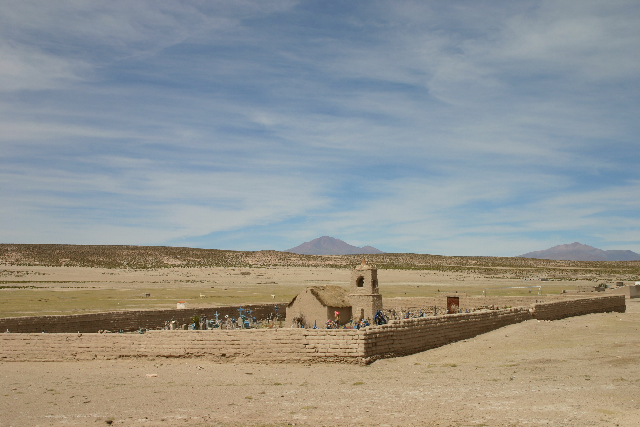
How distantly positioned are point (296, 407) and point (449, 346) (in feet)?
29.1

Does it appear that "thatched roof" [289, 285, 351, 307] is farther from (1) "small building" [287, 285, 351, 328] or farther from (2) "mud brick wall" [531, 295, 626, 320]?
(2) "mud brick wall" [531, 295, 626, 320]

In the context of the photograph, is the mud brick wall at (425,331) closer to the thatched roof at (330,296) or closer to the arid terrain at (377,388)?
the arid terrain at (377,388)

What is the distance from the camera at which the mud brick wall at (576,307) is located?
82.3 feet

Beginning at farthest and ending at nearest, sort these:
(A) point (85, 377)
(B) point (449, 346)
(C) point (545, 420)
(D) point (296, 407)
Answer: (B) point (449, 346) < (A) point (85, 377) < (D) point (296, 407) < (C) point (545, 420)

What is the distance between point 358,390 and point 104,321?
544 inches

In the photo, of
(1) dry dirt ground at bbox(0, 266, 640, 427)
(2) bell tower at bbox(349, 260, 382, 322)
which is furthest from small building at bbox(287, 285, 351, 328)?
(1) dry dirt ground at bbox(0, 266, 640, 427)

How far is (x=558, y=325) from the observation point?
22.8 meters

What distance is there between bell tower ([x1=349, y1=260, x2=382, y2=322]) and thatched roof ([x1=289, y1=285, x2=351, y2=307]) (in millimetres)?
484

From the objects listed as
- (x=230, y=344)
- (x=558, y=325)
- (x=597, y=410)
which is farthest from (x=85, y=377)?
(x=558, y=325)

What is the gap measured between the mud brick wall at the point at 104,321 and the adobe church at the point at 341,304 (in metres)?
4.52

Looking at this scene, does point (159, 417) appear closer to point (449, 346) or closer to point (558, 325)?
point (449, 346)

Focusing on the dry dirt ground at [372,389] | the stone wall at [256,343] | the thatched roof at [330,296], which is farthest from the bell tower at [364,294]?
the dry dirt ground at [372,389]

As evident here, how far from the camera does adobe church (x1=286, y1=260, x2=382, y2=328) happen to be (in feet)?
77.1

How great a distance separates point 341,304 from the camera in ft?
78.8
